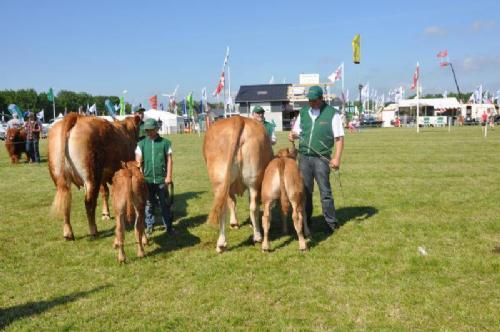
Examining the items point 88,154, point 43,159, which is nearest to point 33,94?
point 43,159

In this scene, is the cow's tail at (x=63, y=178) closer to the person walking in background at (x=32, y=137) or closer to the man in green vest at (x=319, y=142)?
the man in green vest at (x=319, y=142)

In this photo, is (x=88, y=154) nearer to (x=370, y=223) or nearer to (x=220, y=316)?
(x=220, y=316)

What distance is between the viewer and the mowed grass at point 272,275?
4.67 meters

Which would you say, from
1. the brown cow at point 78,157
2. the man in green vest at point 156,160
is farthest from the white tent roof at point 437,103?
the brown cow at point 78,157

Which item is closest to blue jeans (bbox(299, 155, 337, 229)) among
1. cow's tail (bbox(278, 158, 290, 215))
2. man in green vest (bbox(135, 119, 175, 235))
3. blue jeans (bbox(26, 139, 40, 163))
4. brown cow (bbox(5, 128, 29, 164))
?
cow's tail (bbox(278, 158, 290, 215))

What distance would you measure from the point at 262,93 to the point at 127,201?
65686 mm

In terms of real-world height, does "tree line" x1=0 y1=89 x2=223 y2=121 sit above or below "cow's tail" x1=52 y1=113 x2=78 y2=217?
above

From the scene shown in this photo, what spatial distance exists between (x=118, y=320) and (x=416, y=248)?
4.41m

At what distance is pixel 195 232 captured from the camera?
27.1 feet

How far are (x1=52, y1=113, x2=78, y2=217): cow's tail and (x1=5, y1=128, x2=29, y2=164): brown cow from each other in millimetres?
15686

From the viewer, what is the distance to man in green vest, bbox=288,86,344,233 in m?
7.50

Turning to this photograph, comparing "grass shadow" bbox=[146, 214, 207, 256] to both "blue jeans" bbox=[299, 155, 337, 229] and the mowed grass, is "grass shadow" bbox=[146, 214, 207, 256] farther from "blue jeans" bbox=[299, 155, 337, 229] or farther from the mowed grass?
"blue jeans" bbox=[299, 155, 337, 229]

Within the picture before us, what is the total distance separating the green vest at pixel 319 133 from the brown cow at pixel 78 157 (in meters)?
3.53

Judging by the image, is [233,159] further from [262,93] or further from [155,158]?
[262,93]
